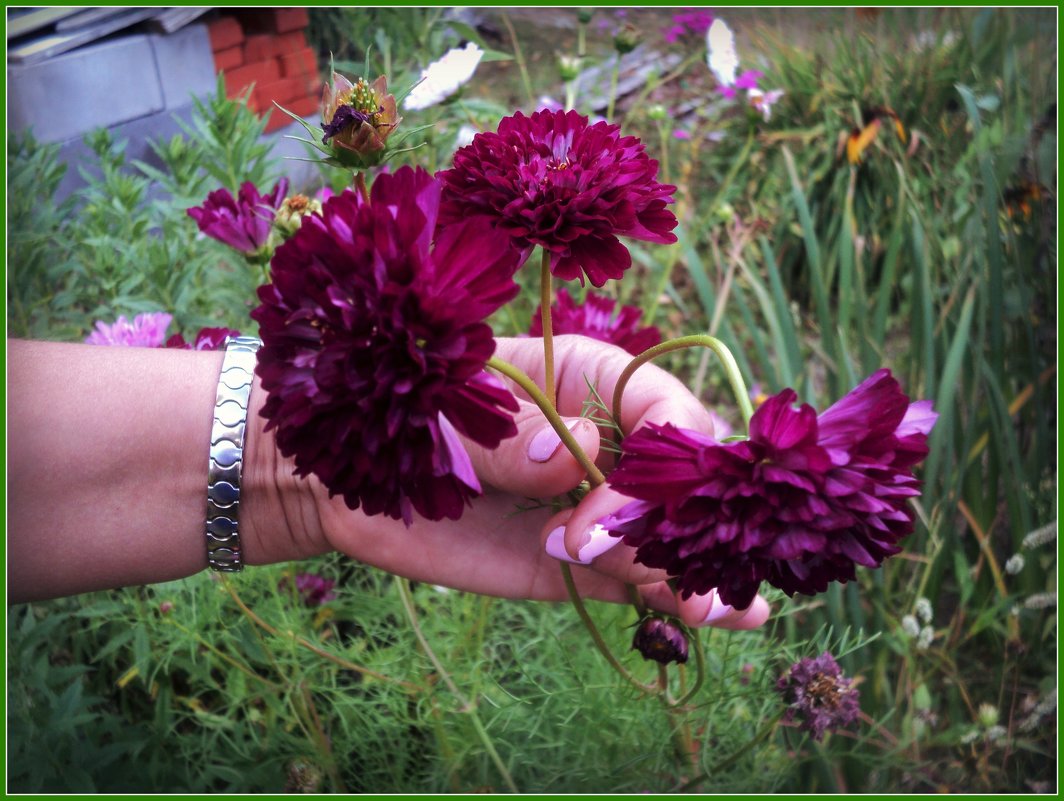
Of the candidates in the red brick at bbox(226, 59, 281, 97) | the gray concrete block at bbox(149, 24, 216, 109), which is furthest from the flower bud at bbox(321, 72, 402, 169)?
the red brick at bbox(226, 59, 281, 97)

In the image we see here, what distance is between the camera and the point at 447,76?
88cm

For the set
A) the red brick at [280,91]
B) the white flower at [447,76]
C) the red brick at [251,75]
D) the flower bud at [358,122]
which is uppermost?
the red brick at [251,75]

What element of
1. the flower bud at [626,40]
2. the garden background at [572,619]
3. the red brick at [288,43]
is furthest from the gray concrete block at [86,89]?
the flower bud at [626,40]

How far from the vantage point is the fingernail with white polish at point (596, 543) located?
446 millimetres

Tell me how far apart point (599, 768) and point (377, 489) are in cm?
A: 43

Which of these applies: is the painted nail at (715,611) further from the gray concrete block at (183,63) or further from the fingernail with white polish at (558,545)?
the gray concrete block at (183,63)

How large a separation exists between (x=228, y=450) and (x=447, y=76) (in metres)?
0.49

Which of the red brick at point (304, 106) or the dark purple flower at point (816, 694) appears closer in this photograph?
the dark purple flower at point (816, 694)

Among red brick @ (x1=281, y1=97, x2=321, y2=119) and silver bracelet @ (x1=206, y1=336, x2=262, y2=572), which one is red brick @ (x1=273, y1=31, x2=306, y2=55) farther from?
silver bracelet @ (x1=206, y1=336, x2=262, y2=572)

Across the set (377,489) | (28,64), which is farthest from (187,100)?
(377,489)

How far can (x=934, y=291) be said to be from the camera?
125cm

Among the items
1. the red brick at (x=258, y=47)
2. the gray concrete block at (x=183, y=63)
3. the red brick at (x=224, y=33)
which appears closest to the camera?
the gray concrete block at (x=183, y=63)

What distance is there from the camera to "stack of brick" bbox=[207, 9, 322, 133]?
1984mm

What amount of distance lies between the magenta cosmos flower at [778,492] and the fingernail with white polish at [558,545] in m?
0.11
